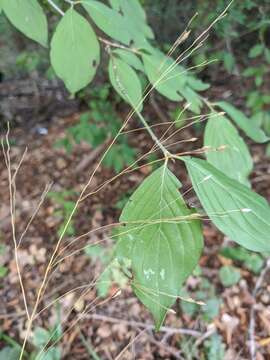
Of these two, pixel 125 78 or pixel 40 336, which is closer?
pixel 125 78

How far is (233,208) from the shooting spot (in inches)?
23.9

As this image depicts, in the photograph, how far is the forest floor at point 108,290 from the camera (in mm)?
1850

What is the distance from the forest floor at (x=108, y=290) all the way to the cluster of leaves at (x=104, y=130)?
265mm

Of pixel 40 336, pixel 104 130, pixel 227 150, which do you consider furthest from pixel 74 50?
pixel 104 130

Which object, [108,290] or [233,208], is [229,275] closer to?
[108,290]

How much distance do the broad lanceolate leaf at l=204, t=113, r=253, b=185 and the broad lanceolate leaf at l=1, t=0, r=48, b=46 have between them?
0.42m

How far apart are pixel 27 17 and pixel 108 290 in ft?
4.76

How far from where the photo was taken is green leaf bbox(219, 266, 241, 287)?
2.02 metres

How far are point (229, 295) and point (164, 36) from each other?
1.61 metres

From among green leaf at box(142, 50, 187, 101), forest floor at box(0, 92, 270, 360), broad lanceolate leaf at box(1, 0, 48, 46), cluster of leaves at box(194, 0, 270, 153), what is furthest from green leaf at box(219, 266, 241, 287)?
broad lanceolate leaf at box(1, 0, 48, 46)

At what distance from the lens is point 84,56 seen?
2.93 feet

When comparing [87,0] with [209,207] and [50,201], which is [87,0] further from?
[50,201]

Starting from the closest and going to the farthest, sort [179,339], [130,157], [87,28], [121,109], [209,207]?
[209,207], [87,28], [179,339], [130,157], [121,109]

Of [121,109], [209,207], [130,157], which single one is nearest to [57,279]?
[130,157]
